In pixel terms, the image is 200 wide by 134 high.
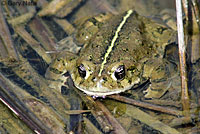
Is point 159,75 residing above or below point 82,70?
below

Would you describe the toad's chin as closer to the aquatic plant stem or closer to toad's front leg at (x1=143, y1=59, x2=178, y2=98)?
toad's front leg at (x1=143, y1=59, x2=178, y2=98)

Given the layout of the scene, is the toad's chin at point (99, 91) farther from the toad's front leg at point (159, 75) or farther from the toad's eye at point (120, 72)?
the toad's front leg at point (159, 75)

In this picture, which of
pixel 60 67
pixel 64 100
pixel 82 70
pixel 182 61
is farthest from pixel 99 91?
pixel 182 61

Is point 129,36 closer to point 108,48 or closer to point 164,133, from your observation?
point 108,48

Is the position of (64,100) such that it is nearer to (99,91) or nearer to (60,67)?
(99,91)

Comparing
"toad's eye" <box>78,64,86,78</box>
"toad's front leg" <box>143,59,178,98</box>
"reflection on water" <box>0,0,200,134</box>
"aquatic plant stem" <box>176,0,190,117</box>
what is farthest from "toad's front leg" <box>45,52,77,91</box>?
"aquatic plant stem" <box>176,0,190,117</box>

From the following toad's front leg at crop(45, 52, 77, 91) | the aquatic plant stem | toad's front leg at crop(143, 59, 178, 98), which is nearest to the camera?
the aquatic plant stem

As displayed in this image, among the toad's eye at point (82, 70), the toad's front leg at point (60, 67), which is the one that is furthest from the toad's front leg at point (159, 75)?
the toad's front leg at point (60, 67)

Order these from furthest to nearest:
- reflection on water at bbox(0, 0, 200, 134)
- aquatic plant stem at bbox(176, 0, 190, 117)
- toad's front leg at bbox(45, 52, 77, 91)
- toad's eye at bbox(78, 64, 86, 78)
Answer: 1. toad's front leg at bbox(45, 52, 77, 91)
2. toad's eye at bbox(78, 64, 86, 78)
3. aquatic plant stem at bbox(176, 0, 190, 117)
4. reflection on water at bbox(0, 0, 200, 134)

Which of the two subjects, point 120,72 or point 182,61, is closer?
point 182,61

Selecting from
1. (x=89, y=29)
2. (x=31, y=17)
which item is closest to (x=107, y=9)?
(x=89, y=29)
